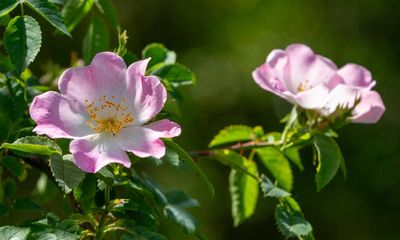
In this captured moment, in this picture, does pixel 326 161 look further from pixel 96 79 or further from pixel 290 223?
pixel 96 79

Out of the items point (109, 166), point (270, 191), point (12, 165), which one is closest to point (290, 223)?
point (270, 191)

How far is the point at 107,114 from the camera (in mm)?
1428

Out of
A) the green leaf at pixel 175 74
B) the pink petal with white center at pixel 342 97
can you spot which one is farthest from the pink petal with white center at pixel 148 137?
the pink petal with white center at pixel 342 97

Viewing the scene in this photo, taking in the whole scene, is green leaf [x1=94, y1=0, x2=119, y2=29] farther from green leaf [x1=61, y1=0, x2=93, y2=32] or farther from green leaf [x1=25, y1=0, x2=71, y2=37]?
green leaf [x1=25, y1=0, x2=71, y2=37]

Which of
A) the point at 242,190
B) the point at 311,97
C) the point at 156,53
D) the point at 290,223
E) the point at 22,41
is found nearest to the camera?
the point at 22,41

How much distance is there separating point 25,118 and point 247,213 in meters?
0.59

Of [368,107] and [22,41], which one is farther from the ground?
[22,41]

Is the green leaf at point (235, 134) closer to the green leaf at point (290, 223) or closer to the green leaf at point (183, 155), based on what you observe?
the green leaf at point (290, 223)

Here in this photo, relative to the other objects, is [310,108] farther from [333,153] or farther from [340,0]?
[340,0]

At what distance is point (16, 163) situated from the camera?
1.48 meters

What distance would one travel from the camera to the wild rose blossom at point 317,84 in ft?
5.37

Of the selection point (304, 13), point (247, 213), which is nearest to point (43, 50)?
point (304, 13)

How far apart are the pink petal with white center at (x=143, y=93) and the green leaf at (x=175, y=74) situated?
0.82 feet

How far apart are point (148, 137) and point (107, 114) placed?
5.4 inches
